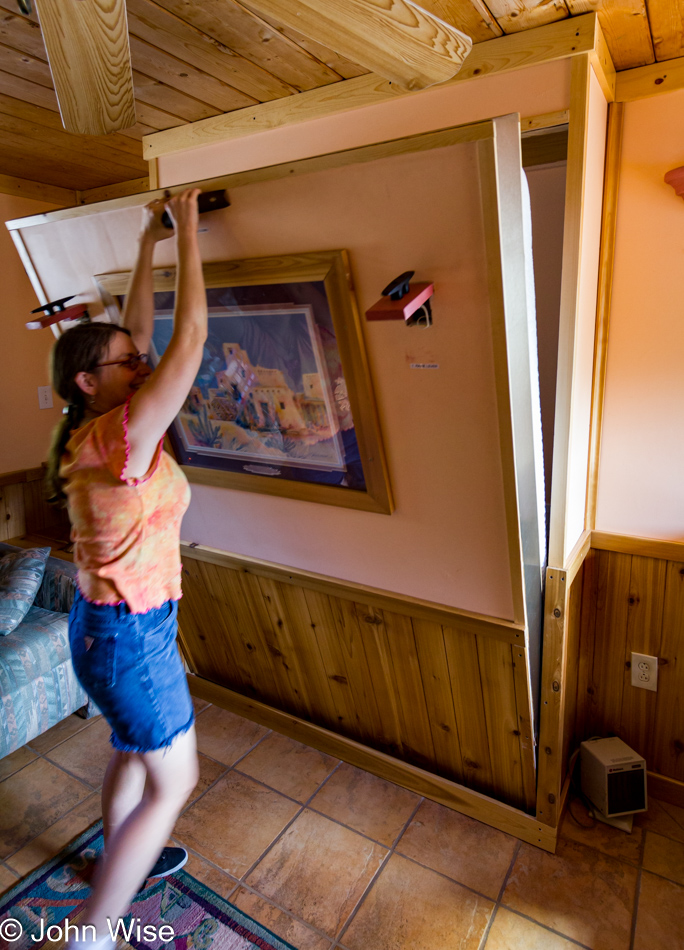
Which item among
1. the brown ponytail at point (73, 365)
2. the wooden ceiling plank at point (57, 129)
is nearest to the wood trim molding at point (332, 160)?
the brown ponytail at point (73, 365)

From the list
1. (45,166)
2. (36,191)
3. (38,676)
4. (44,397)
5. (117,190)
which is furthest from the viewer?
(44,397)

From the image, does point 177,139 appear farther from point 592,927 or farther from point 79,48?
point 592,927

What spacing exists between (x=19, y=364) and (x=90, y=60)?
8.69ft

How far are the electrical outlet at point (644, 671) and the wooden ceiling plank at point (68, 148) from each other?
2.65 metres

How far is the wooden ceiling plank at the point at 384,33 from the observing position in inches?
33.2

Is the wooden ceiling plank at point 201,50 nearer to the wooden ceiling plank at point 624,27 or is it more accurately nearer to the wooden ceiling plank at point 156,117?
the wooden ceiling plank at point 156,117

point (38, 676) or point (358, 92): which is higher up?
point (358, 92)

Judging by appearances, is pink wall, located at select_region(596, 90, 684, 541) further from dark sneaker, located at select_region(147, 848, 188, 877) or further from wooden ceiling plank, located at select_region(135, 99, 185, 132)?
dark sneaker, located at select_region(147, 848, 188, 877)

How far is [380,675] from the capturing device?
202 centimetres

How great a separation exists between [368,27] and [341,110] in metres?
0.83

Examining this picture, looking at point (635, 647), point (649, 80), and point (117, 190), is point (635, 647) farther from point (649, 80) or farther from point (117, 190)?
point (117, 190)

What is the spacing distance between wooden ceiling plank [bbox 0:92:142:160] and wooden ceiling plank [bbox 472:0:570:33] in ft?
3.85

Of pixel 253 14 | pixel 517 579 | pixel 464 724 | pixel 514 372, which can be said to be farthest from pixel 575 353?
pixel 464 724

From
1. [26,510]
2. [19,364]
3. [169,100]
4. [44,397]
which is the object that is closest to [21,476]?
[26,510]
